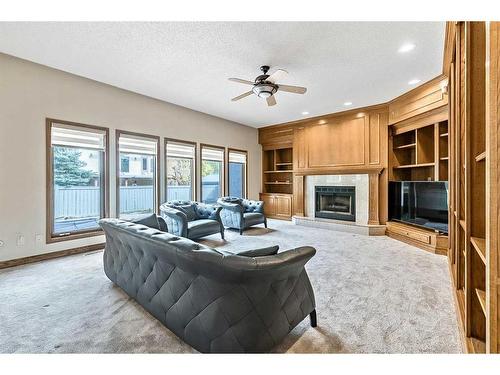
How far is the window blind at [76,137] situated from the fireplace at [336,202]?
511cm

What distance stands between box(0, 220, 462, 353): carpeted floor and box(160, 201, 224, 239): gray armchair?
1250 mm

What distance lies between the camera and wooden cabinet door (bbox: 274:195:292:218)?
23.7ft

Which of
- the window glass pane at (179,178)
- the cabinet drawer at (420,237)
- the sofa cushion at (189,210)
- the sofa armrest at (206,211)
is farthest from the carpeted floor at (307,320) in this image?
the window glass pane at (179,178)

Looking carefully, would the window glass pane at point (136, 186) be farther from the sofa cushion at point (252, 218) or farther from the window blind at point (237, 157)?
the window blind at point (237, 157)

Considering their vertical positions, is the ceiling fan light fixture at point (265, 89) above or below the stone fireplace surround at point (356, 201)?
above

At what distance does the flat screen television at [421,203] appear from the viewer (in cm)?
401

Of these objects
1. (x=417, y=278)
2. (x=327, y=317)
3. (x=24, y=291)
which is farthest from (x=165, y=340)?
(x=417, y=278)

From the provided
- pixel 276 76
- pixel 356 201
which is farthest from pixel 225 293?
pixel 356 201

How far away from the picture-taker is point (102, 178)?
4.37 metres

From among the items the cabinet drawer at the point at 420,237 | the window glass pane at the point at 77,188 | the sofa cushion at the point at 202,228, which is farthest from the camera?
the sofa cushion at the point at 202,228

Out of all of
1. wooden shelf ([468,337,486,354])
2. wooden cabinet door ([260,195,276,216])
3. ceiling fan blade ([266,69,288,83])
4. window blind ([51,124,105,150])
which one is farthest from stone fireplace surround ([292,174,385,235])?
window blind ([51,124,105,150])

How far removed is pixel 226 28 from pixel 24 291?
3.58 m
